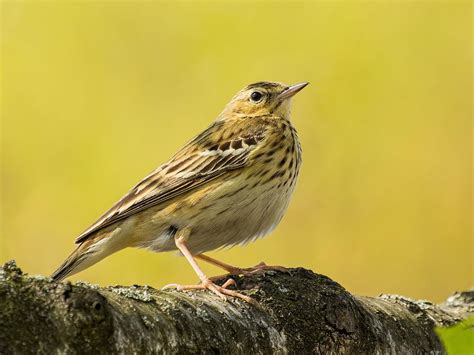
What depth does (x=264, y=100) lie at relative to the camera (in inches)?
256

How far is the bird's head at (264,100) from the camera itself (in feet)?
20.9

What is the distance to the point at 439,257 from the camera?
728 cm

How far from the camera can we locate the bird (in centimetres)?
507

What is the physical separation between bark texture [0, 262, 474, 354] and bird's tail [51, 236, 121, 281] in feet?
5.39

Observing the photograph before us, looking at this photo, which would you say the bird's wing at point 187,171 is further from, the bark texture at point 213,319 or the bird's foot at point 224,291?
the bark texture at point 213,319

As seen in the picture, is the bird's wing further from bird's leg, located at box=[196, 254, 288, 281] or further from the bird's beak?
the bird's beak

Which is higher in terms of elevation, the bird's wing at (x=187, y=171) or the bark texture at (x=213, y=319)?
the bird's wing at (x=187, y=171)

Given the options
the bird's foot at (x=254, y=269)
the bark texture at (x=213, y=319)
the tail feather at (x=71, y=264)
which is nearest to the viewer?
the bark texture at (x=213, y=319)

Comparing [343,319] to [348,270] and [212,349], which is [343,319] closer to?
[212,349]

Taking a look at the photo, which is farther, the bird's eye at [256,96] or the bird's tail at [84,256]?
the bird's eye at [256,96]

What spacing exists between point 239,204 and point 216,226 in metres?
0.20

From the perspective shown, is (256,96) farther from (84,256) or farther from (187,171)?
(84,256)

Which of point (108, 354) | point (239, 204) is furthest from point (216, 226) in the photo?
point (108, 354)

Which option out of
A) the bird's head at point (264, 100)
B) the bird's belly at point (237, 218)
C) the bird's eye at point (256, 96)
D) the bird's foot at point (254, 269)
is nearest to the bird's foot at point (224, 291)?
the bird's foot at point (254, 269)
